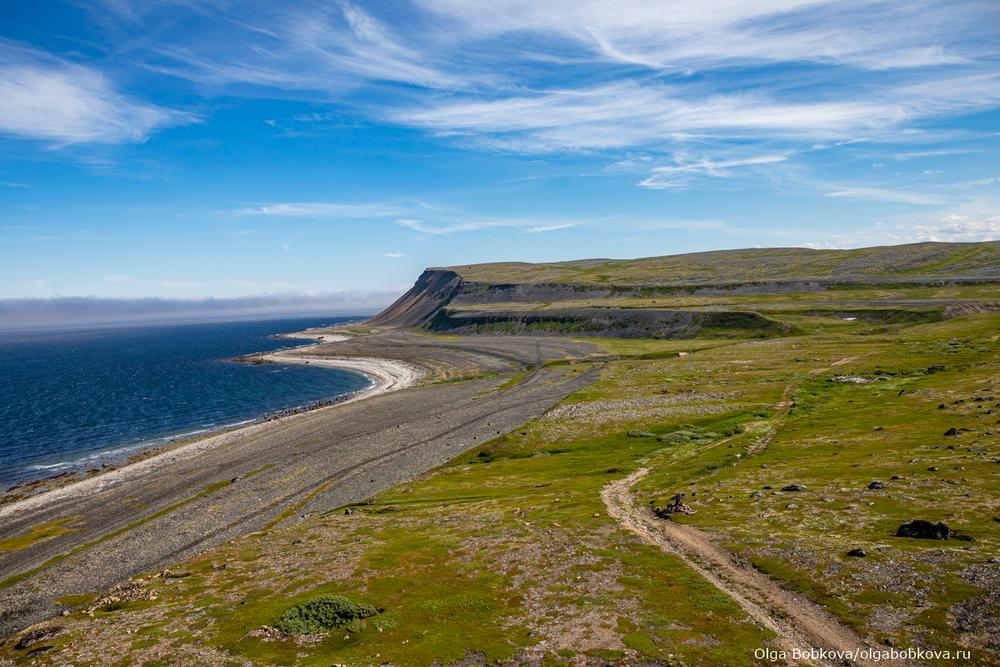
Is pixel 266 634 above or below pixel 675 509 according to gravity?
below

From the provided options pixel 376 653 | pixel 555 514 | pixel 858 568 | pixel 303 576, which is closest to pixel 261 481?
pixel 303 576

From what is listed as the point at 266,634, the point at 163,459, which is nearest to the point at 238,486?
the point at 163,459

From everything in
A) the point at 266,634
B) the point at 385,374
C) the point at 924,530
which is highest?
the point at 924,530

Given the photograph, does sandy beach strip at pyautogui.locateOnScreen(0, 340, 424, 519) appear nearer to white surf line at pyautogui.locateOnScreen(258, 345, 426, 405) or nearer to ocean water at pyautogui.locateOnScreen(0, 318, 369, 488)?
white surf line at pyautogui.locateOnScreen(258, 345, 426, 405)

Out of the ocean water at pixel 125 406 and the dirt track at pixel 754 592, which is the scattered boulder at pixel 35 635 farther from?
the ocean water at pixel 125 406

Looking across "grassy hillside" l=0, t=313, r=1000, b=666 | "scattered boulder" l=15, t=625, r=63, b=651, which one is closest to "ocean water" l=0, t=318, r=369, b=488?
"scattered boulder" l=15, t=625, r=63, b=651

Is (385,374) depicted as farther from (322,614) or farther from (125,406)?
(322,614)

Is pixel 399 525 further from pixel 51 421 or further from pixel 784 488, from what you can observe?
pixel 51 421
